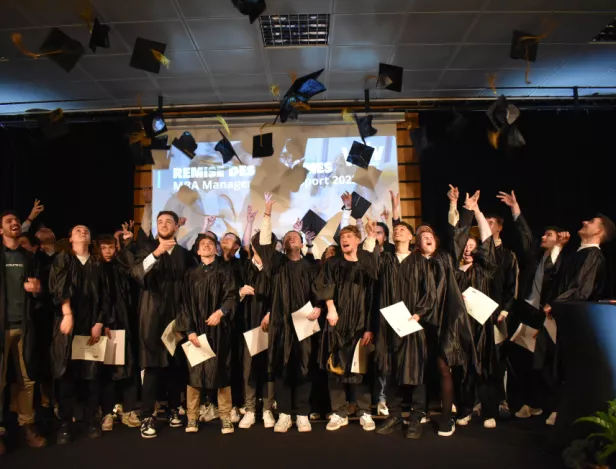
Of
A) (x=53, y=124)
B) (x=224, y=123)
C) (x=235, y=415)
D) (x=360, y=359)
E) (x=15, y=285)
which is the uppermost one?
(x=224, y=123)

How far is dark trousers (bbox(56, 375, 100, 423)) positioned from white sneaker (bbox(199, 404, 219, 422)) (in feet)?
2.62

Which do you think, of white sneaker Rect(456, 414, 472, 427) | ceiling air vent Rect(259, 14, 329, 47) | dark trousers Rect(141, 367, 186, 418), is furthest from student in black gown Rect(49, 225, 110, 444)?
white sneaker Rect(456, 414, 472, 427)

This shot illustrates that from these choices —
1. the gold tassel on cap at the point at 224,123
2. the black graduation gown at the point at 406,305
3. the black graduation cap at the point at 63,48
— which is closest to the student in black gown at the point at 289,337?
the black graduation gown at the point at 406,305

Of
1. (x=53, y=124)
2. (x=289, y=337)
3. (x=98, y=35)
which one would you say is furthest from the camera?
(x=53, y=124)

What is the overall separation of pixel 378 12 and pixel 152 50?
204cm

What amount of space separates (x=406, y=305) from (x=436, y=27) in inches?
101

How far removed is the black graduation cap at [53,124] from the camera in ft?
17.6

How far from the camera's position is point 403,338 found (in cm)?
345

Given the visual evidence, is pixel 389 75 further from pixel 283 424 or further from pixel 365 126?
pixel 283 424

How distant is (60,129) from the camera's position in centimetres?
536

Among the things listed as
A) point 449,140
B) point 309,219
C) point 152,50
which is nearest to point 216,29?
point 152,50

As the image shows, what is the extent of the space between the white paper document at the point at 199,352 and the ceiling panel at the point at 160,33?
2710mm

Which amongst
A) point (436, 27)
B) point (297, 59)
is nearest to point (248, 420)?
point (297, 59)

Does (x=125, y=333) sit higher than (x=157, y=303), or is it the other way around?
(x=157, y=303)
